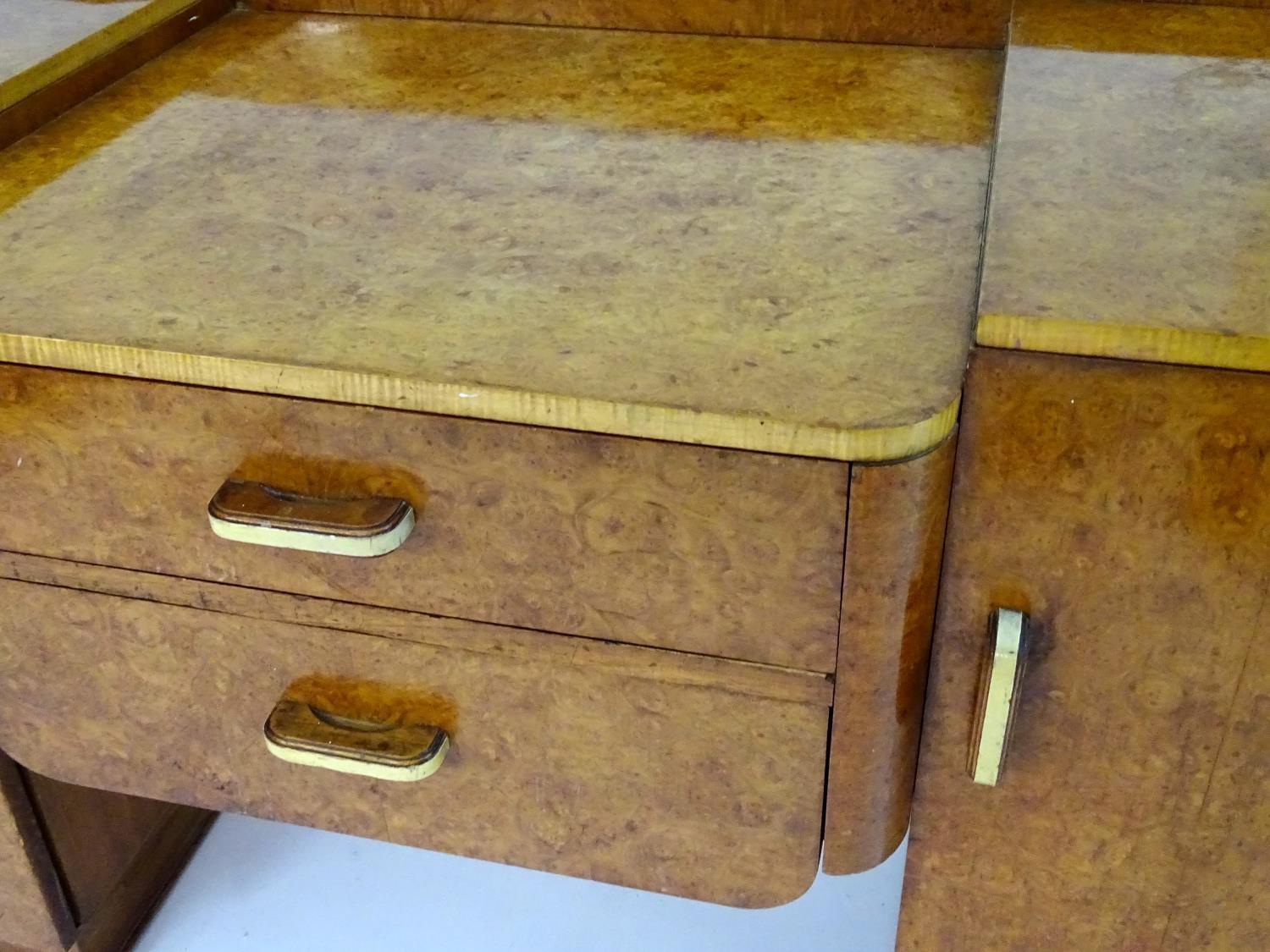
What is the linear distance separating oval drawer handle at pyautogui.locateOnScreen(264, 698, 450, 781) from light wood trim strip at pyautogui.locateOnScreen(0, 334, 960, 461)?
251mm

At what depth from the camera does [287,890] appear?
131cm

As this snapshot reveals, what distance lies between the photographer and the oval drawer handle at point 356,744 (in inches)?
31.2

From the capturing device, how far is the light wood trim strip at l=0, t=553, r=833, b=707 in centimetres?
72

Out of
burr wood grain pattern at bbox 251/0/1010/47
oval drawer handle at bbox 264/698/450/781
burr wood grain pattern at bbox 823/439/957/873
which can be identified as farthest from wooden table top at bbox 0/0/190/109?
burr wood grain pattern at bbox 823/439/957/873

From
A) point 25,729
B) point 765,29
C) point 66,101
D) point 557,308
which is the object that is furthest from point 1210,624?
point 66,101

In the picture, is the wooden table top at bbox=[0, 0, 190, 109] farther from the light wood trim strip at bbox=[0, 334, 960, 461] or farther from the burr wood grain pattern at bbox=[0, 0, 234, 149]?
the light wood trim strip at bbox=[0, 334, 960, 461]

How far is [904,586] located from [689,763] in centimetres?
20

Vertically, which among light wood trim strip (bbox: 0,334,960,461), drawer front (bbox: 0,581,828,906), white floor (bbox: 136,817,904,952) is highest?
light wood trim strip (bbox: 0,334,960,461)

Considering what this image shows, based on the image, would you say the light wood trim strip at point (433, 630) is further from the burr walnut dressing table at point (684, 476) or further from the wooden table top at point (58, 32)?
the wooden table top at point (58, 32)

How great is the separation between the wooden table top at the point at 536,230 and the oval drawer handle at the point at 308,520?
0.07 m

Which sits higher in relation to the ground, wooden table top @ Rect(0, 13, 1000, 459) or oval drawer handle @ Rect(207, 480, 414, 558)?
wooden table top @ Rect(0, 13, 1000, 459)

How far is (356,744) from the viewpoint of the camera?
31.5 inches

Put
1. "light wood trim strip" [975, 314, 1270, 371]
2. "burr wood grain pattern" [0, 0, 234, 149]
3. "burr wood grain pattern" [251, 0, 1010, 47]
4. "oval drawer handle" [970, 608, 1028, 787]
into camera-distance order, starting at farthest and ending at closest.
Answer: "burr wood grain pattern" [251, 0, 1010, 47] → "burr wood grain pattern" [0, 0, 234, 149] → "oval drawer handle" [970, 608, 1028, 787] → "light wood trim strip" [975, 314, 1270, 371]

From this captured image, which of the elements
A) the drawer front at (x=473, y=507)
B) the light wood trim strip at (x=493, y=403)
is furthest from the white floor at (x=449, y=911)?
the light wood trim strip at (x=493, y=403)
